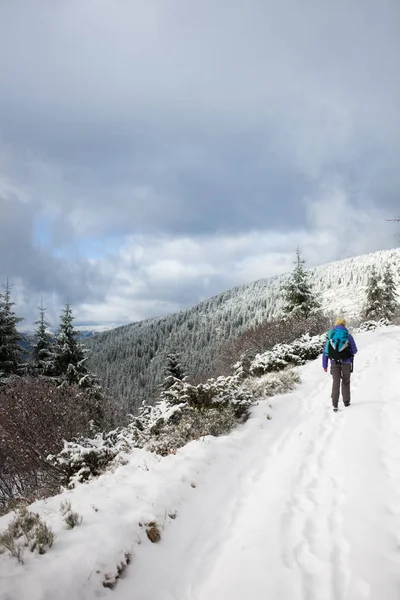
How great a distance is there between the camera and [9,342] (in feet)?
58.6

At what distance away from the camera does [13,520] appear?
359 cm

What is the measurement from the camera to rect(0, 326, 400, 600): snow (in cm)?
282

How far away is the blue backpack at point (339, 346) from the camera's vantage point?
25.9 ft

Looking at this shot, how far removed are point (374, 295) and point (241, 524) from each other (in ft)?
123

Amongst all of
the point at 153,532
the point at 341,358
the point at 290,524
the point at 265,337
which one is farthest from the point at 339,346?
the point at 265,337

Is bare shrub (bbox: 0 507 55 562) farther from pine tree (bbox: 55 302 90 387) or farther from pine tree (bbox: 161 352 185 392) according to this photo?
pine tree (bbox: 161 352 185 392)

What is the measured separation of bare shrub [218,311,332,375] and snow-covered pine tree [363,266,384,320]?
15532 mm

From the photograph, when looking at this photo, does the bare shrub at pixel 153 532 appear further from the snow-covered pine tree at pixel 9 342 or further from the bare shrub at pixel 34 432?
the snow-covered pine tree at pixel 9 342

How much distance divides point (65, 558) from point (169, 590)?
0.98 meters

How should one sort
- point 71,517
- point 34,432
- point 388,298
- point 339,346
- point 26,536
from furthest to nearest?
point 388,298 < point 34,432 < point 339,346 < point 71,517 < point 26,536

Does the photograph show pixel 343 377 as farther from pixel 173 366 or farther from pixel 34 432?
pixel 173 366

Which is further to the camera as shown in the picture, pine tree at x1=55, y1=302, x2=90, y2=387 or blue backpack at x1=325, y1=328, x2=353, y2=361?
pine tree at x1=55, y1=302, x2=90, y2=387

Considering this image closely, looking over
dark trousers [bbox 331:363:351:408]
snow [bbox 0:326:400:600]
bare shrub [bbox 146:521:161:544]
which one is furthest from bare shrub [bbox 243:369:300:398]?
bare shrub [bbox 146:521:161:544]

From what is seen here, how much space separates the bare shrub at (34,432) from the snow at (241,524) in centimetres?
449
